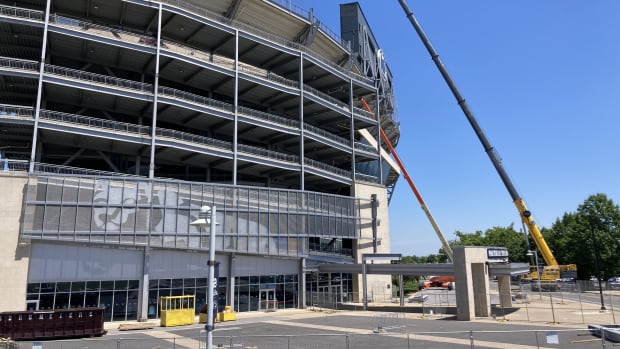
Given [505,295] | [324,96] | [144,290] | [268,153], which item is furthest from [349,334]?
[324,96]

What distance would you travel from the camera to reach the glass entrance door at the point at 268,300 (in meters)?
40.8

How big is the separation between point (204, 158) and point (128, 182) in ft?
31.5

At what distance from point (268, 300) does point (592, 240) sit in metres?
50.0

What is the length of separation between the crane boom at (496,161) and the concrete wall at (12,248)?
156 ft

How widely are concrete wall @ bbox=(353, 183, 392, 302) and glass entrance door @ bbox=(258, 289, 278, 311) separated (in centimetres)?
993

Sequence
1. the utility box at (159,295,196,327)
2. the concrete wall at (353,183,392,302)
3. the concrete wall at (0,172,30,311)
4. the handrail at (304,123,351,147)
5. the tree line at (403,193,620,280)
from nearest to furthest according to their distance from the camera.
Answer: the concrete wall at (0,172,30,311) < the utility box at (159,295,196,327) < the concrete wall at (353,183,392,302) < the handrail at (304,123,351,147) < the tree line at (403,193,620,280)

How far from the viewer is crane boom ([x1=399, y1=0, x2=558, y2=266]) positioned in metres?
51.2

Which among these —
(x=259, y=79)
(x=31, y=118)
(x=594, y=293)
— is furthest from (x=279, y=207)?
(x=594, y=293)

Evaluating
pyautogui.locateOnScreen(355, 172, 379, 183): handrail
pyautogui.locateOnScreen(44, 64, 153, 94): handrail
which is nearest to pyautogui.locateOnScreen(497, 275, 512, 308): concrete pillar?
pyautogui.locateOnScreen(355, 172, 379, 183): handrail

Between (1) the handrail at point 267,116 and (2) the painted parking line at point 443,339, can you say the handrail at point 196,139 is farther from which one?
(2) the painted parking line at point 443,339

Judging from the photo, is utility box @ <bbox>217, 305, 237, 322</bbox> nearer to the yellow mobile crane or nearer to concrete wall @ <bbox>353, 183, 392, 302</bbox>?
concrete wall @ <bbox>353, 183, 392, 302</bbox>

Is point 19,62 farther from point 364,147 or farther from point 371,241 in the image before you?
point 371,241

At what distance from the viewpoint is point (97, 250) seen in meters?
33.0

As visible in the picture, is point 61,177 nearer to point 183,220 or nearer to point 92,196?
point 92,196
